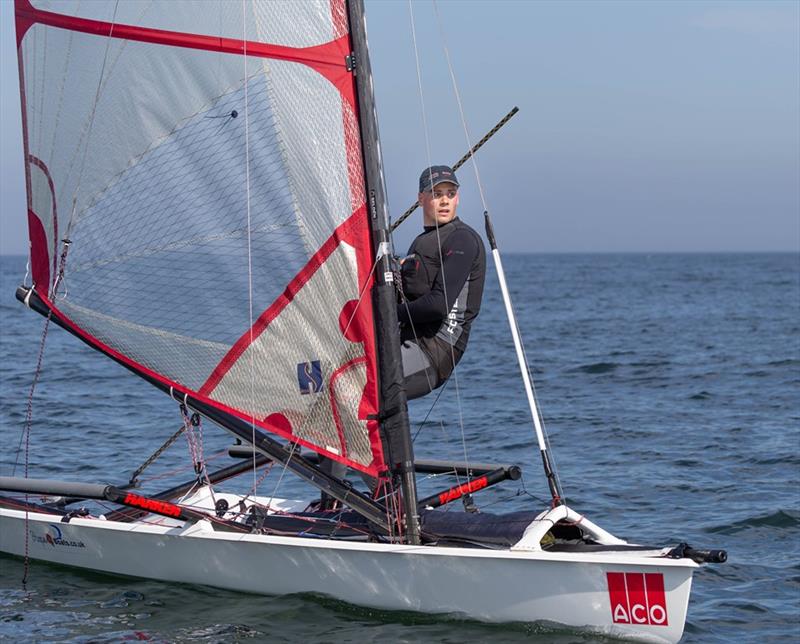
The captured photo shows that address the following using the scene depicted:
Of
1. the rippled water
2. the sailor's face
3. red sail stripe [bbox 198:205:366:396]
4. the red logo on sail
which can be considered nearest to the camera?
the red logo on sail

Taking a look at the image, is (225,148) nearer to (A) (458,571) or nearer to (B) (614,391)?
(A) (458,571)

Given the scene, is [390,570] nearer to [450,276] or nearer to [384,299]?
[384,299]

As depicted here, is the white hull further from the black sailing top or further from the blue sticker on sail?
the black sailing top

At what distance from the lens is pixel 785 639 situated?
6.53m

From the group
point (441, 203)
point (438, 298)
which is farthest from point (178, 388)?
point (441, 203)

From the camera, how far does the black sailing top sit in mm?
6785

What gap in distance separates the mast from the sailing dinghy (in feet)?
0.04

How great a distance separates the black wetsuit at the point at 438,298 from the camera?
22.3 feet

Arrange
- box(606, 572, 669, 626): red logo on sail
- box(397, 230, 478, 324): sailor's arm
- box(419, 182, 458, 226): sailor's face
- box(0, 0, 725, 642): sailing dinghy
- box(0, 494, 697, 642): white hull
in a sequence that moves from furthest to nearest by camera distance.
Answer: box(419, 182, 458, 226): sailor's face < box(397, 230, 478, 324): sailor's arm < box(0, 0, 725, 642): sailing dinghy < box(0, 494, 697, 642): white hull < box(606, 572, 669, 626): red logo on sail

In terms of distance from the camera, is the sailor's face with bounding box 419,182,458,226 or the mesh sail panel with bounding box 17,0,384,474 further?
the sailor's face with bounding box 419,182,458,226

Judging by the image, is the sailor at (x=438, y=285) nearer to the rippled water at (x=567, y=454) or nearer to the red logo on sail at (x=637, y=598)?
the rippled water at (x=567, y=454)

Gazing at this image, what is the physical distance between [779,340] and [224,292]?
19.4 m

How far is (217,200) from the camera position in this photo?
669 cm

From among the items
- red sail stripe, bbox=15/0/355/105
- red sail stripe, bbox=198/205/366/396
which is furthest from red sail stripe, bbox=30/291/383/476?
red sail stripe, bbox=15/0/355/105
